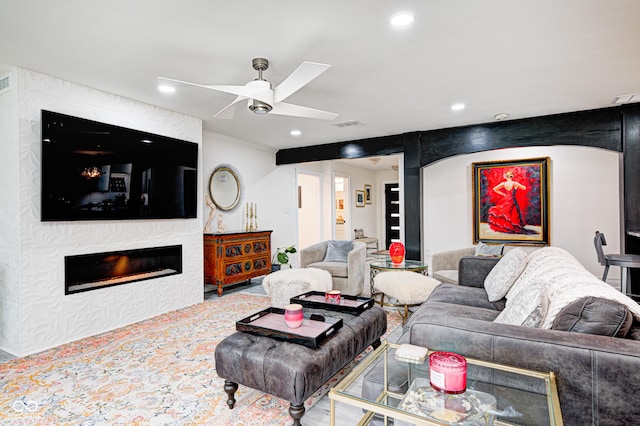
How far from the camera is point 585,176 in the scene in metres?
5.15

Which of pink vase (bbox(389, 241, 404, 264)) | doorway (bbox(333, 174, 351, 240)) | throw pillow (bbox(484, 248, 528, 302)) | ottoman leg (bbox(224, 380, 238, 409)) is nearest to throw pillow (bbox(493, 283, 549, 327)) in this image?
throw pillow (bbox(484, 248, 528, 302))

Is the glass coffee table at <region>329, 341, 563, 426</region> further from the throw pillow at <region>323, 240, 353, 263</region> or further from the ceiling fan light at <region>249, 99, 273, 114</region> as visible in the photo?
the throw pillow at <region>323, 240, 353, 263</region>

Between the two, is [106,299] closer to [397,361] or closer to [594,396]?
[397,361]

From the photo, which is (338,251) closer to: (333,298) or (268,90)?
(333,298)

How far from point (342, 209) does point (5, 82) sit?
707 cm

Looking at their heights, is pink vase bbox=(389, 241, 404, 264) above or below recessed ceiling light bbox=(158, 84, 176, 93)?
below

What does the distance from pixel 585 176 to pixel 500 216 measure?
1292 millimetres

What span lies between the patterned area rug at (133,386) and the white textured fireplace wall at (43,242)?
0.77 ft

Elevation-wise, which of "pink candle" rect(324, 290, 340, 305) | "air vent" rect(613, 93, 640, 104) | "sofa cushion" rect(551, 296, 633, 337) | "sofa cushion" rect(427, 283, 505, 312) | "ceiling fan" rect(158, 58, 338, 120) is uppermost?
"air vent" rect(613, 93, 640, 104)

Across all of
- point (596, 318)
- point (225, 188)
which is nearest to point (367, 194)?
point (225, 188)

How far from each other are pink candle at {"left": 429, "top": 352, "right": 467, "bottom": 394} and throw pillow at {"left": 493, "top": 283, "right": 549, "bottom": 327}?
2.07ft

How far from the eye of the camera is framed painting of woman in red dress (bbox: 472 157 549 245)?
5.32 m

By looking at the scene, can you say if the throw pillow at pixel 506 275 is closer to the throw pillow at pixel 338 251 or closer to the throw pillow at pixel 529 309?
the throw pillow at pixel 529 309

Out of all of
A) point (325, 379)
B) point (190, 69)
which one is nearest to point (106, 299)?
point (190, 69)
